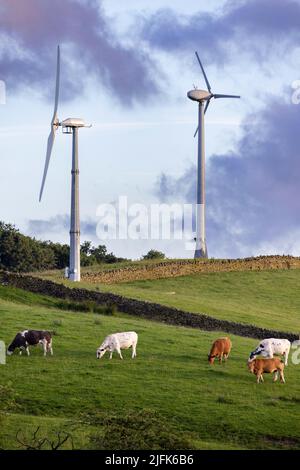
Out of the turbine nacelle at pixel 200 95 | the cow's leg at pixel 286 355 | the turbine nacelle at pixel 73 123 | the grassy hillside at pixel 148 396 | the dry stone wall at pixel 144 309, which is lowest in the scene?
the grassy hillside at pixel 148 396

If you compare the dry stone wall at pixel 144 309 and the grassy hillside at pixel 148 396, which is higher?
the dry stone wall at pixel 144 309

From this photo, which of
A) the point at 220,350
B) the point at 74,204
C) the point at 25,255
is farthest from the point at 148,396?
the point at 25,255

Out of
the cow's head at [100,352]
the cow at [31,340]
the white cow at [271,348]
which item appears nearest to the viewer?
the cow's head at [100,352]

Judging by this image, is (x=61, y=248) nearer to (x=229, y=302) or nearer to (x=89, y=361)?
(x=229, y=302)

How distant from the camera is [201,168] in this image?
3777 inches

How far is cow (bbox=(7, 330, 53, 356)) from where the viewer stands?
47469mm

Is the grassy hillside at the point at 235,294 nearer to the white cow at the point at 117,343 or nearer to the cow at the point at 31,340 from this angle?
the white cow at the point at 117,343

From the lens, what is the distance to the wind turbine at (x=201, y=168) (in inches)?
3770

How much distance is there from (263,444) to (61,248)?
9363 cm

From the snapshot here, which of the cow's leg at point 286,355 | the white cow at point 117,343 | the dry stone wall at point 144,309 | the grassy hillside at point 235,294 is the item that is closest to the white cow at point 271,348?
the cow's leg at point 286,355

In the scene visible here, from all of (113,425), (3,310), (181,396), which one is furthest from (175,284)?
(113,425)

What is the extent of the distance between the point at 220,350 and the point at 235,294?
36625 mm

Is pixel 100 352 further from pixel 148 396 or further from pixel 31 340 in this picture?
pixel 148 396

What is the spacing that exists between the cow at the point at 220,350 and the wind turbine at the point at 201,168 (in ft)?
157
